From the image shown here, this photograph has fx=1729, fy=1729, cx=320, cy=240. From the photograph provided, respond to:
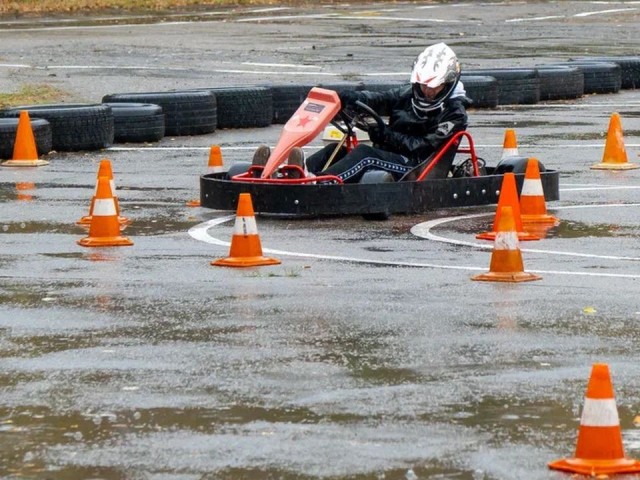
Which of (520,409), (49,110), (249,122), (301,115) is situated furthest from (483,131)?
(520,409)

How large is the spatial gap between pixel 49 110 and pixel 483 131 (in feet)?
17.2

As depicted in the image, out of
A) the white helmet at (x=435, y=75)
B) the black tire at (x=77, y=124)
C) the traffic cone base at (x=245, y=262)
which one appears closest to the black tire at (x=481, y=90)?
the black tire at (x=77, y=124)

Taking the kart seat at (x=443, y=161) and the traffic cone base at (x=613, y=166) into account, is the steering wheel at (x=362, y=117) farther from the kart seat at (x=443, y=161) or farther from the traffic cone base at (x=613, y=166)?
the traffic cone base at (x=613, y=166)

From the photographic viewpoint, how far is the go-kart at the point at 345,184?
1298cm

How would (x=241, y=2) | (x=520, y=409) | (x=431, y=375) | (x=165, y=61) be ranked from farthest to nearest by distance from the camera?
(x=241, y=2)
(x=165, y=61)
(x=431, y=375)
(x=520, y=409)

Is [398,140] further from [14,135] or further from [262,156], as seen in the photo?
[14,135]

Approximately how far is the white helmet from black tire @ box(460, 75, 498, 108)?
30.6 ft

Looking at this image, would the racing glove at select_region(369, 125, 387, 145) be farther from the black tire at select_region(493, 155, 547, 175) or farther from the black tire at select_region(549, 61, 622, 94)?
the black tire at select_region(549, 61, 622, 94)

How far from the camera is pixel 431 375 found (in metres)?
7.77

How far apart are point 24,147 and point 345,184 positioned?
17.8ft

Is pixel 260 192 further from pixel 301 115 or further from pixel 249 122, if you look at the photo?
pixel 249 122

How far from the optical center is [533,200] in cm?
1299

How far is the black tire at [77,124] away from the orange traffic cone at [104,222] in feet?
21.9

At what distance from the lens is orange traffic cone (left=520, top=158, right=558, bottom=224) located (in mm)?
12953
